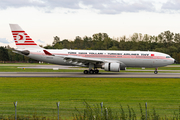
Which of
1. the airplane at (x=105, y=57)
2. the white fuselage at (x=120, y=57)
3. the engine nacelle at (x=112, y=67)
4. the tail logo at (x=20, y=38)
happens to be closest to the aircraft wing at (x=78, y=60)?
the airplane at (x=105, y=57)

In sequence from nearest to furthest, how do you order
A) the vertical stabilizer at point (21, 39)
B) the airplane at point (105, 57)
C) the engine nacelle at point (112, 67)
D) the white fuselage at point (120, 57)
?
the engine nacelle at point (112, 67) → the airplane at point (105, 57) → the white fuselage at point (120, 57) → the vertical stabilizer at point (21, 39)

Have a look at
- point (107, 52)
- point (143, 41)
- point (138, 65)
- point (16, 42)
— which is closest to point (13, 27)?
point (16, 42)

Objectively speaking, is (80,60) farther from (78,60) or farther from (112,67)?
(112,67)

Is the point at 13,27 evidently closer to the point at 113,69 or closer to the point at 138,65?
the point at 113,69

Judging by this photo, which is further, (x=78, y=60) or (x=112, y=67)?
(x=78, y=60)

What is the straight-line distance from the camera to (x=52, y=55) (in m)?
35.1

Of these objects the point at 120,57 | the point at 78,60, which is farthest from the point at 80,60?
the point at 120,57

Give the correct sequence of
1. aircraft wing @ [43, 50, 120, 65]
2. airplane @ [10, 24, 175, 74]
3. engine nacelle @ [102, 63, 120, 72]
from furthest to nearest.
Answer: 1. airplane @ [10, 24, 175, 74]
2. aircraft wing @ [43, 50, 120, 65]
3. engine nacelle @ [102, 63, 120, 72]

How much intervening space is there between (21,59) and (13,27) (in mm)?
81953

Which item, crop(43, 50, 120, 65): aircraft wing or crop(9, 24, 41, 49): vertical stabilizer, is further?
crop(9, 24, 41, 49): vertical stabilizer

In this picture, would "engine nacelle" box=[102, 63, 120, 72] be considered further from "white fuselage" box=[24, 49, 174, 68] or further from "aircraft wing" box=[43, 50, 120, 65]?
"white fuselage" box=[24, 49, 174, 68]

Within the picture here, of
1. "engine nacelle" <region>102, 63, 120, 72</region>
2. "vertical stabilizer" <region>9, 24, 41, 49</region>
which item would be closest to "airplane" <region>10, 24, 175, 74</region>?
"vertical stabilizer" <region>9, 24, 41, 49</region>

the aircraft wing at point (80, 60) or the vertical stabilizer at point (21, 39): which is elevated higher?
the vertical stabilizer at point (21, 39)

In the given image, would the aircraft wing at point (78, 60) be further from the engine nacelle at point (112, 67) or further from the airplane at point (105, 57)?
the engine nacelle at point (112, 67)
